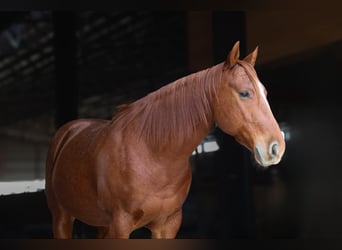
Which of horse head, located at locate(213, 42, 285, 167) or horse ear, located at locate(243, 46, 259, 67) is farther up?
horse ear, located at locate(243, 46, 259, 67)

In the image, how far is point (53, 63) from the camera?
96.4 inches

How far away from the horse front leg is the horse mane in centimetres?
34

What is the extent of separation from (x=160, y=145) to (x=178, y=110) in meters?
0.17

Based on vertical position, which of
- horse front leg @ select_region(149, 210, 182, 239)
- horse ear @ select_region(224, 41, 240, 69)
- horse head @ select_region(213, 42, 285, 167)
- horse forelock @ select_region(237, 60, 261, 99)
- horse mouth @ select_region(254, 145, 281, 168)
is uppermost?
horse ear @ select_region(224, 41, 240, 69)

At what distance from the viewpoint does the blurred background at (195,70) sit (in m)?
2.41

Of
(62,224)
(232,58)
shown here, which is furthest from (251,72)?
(62,224)

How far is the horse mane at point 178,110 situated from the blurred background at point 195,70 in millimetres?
170

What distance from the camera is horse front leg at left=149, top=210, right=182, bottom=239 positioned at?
2.32m

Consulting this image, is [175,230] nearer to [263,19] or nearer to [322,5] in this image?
[263,19]

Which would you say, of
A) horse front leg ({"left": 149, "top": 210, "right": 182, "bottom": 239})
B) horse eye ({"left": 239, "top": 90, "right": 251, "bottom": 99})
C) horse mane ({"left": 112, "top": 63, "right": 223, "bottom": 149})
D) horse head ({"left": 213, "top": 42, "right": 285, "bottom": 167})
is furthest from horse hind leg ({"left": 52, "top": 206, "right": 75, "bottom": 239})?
horse eye ({"left": 239, "top": 90, "right": 251, "bottom": 99})

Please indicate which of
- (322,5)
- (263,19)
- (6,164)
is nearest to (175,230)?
(6,164)

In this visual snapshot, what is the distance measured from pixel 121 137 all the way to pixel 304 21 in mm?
1005

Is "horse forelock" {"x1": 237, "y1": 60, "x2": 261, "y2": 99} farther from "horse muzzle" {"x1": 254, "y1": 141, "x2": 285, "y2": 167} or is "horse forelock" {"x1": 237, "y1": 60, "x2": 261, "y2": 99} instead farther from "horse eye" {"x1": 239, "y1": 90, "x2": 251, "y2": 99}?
"horse muzzle" {"x1": 254, "y1": 141, "x2": 285, "y2": 167}

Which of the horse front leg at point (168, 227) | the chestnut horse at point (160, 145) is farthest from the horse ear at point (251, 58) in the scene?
the horse front leg at point (168, 227)
